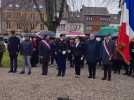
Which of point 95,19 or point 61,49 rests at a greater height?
point 61,49

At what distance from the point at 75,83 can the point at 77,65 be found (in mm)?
3255

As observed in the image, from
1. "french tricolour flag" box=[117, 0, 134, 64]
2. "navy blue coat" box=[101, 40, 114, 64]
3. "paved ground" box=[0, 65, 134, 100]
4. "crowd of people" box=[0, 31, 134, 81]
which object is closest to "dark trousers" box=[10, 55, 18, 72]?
"crowd of people" box=[0, 31, 134, 81]

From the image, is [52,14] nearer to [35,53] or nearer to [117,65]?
[35,53]

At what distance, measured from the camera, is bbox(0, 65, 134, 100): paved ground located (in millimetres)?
14977

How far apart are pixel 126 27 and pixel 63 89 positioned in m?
7.95

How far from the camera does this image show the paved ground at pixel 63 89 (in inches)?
590

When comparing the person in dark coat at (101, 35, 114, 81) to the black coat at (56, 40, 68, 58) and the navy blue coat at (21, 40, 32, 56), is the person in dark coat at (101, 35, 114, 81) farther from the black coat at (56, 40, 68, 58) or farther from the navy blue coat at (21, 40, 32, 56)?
the navy blue coat at (21, 40, 32, 56)

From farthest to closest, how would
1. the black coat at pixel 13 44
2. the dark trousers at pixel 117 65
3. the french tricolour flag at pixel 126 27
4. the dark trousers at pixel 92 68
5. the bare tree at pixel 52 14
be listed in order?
the bare tree at pixel 52 14 → the dark trousers at pixel 117 65 → the black coat at pixel 13 44 → the dark trousers at pixel 92 68 → the french tricolour flag at pixel 126 27

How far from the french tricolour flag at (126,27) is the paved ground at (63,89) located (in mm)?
4994

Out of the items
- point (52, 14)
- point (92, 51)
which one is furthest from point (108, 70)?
point (52, 14)

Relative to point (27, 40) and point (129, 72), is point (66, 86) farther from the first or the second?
point (129, 72)

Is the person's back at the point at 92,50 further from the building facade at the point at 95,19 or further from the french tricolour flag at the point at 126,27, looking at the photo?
the building facade at the point at 95,19

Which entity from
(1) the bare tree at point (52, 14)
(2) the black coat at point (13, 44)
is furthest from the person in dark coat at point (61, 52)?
(1) the bare tree at point (52, 14)

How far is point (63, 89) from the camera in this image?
16.8 metres
